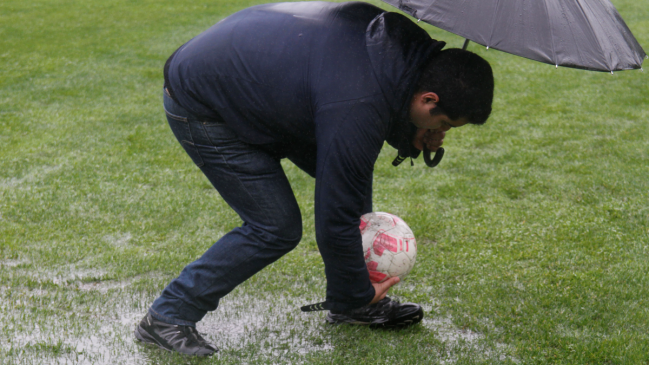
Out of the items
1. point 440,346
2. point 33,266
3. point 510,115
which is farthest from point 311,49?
point 510,115

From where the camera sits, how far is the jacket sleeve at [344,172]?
250 cm

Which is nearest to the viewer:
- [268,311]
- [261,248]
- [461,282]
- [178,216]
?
[261,248]

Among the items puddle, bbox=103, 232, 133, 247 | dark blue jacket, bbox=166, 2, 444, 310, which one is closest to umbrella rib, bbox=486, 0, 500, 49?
dark blue jacket, bbox=166, 2, 444, 310

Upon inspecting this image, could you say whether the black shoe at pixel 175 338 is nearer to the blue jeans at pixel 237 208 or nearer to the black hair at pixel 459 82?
the blue jeans at pixel 237 208

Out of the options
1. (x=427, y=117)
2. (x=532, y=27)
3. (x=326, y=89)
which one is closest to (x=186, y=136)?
(x=326, y=89)

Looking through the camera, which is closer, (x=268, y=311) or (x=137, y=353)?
(x=137, y=353)

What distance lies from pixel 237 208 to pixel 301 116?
0.68m

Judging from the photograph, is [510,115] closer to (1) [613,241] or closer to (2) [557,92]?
(2) [557,92]

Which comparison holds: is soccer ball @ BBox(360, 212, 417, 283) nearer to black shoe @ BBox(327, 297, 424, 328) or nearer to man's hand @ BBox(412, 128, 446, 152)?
black shoe @ BBox(327, 297, 424, 328)

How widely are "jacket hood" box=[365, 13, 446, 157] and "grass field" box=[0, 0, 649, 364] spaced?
1517mm

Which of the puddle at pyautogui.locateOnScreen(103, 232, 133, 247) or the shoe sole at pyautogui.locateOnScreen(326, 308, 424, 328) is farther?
the puddle at pyautogui.locateOnScreen(103, 232, 133, 247)

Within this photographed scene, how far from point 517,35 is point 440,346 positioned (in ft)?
5.79

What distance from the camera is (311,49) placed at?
2.67 meters

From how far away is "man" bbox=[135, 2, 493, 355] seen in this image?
257 centimetres
